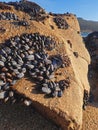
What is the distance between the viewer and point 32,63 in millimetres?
5852

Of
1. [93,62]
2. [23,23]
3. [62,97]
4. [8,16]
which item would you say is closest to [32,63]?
[62,97]

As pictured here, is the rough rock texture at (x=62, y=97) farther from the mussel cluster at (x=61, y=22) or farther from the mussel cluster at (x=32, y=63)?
the mussel cluster at (x=61, y=22)

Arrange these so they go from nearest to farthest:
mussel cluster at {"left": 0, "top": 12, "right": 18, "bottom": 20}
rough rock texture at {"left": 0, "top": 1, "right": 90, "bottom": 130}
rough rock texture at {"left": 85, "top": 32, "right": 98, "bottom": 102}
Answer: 1. rough rock texture at {"left": 0, "top": 1, "right": 90, "bottom": 130}
2. mussel cluster at {"left": 0, "top": 12, "right": 18, "bottom": 20}
3. rough rock texture at {"left": 85, "top": 32, "right": 98, "bottom": 102}

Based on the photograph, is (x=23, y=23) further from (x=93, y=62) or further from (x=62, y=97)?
(x=93, y=62)

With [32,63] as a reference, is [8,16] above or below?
above

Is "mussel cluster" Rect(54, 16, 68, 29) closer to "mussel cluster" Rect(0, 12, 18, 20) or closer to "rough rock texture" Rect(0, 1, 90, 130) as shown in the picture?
"rough rock texture" Rect(0, 1, 90, 130)

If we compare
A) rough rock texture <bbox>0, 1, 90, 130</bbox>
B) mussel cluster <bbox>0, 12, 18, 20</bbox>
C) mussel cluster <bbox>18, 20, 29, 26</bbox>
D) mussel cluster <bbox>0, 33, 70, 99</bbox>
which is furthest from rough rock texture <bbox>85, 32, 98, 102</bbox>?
mussel cluster <bbox>0, 12, 18, 20</bbox>

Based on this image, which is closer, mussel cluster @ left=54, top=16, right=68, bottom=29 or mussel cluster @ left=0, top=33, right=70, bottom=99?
mussel cluster @ left=0, top=33, right=70, bottom=99

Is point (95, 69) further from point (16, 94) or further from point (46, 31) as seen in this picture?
point (16, 94)

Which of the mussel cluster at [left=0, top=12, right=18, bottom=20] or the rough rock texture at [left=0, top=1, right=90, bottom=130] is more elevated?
the mussel cluster at [left=0, top=12, right=18, bottom=20]

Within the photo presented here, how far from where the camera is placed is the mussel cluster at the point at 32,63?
5.42 metres

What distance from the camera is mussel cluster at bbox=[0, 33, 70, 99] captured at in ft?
17.8

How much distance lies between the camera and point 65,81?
582 centimetres

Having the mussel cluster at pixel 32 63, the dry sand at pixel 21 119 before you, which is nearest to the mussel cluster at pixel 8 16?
the mussel cluster at pixel 32 63
